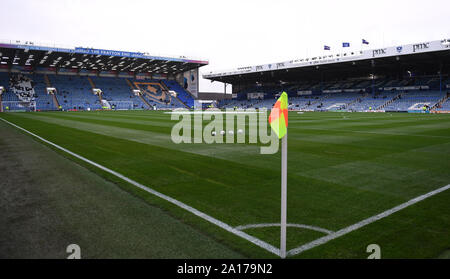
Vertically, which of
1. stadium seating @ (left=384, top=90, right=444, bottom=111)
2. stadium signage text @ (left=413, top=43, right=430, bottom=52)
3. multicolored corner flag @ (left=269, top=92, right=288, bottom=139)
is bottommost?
multicolored corner flag @ (left=269, top=92, right=288, bottom=139)

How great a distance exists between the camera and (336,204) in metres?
5.30

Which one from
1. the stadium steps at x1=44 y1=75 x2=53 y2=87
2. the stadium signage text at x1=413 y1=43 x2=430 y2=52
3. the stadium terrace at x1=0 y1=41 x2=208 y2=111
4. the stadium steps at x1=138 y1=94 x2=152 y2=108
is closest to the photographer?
the stadium signage text at x1=413 y1=43 x2=430 y2=52

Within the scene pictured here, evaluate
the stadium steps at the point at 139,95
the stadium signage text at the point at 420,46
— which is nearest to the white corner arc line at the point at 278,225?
the stadium signage text at the point at 420,46

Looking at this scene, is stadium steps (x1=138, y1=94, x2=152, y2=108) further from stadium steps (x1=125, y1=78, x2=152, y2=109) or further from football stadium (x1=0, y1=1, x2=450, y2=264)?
football stadium (x1=0, y1=1, x2=450, y2=264)

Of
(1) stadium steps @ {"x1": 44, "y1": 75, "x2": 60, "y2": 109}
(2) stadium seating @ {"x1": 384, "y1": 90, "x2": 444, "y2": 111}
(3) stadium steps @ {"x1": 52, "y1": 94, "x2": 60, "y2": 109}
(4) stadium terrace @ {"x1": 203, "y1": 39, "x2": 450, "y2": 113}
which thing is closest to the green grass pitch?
(4) stadium terrace @ {"x1": 203, "y1": 39, "x2": 450, "y2": 113}

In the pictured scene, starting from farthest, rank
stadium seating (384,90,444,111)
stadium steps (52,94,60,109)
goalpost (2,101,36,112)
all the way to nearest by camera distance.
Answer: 1. stadium steps (52,94,60,109)
2. goalpost (2,101,36,112)
3. stadium seating (384,90,444,111)

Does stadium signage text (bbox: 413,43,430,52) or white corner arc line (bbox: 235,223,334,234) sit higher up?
stadium signage text (bbox: 413,43,430,52)

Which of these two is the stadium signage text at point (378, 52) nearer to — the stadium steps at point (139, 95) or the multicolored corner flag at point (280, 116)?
the stadium steps at point (139, 95)

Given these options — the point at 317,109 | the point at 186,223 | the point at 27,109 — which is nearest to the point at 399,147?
the point at 186,223

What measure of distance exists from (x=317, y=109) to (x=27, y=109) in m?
61.6

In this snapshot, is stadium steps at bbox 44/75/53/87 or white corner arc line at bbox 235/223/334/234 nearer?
white corner arc line at bbox 235/223/334/234

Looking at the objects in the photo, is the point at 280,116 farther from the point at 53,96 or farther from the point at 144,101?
the point at 144,101
